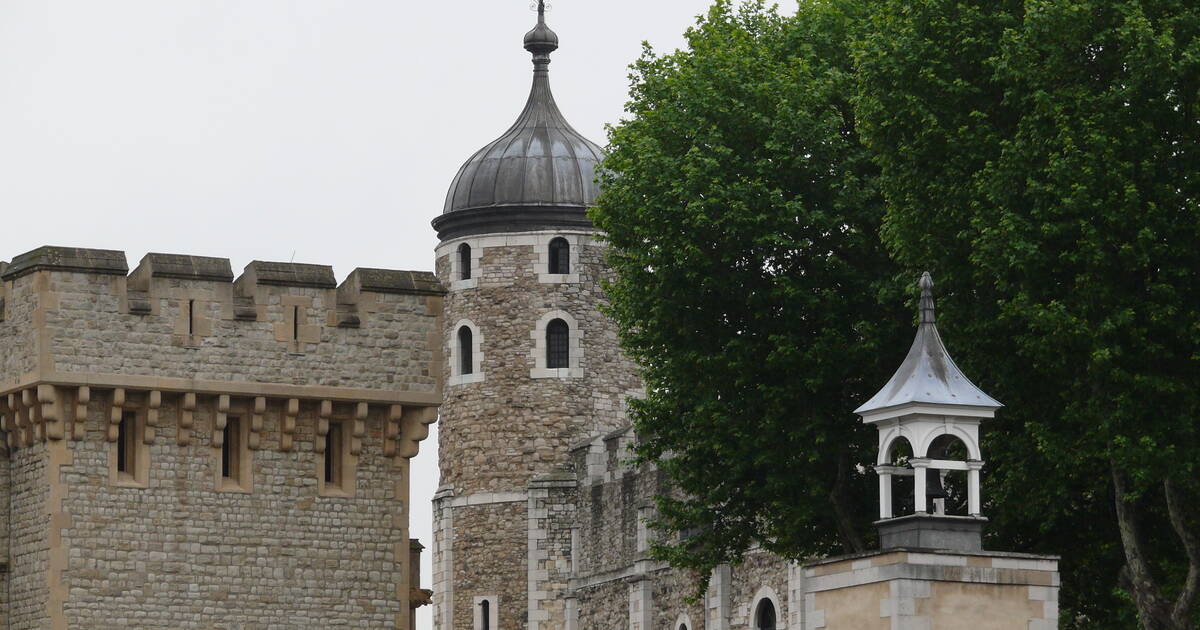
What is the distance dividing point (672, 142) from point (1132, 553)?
1033cm

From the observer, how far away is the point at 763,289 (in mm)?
40406

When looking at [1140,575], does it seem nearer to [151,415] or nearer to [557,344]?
[151,415]

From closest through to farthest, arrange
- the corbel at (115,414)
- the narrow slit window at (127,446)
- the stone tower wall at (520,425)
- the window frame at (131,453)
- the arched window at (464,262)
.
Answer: the corbel at (115,414) → the window frame at (131,453) → the narrow slit window at (127,446) → the stone tower wall at (520,425) → the arched window at (464,262)

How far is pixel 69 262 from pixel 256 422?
3.12m

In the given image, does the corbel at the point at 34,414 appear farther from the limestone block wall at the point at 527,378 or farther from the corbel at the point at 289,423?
the limestone block wall at the point at 527,378

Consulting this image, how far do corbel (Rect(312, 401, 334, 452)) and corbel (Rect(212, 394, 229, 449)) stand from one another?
4.19 feet

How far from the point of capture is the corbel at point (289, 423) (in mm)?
37375

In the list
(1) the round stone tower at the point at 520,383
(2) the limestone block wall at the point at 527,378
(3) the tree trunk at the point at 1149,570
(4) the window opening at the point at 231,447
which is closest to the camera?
(3) the tree trunk at the point at 1149,570

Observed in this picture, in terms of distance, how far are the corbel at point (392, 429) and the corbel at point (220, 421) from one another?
2.22m

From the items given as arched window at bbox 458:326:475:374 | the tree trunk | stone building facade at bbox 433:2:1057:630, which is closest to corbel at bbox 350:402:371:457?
the tree trunk

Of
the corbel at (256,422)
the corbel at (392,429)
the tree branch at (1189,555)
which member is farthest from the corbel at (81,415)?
the tree branch at (1189,555)

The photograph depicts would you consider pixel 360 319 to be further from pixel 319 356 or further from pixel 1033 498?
pixel 1033 498

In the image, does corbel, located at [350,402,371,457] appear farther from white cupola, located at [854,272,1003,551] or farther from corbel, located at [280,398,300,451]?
white cupola, located at [854,272,1003,551]

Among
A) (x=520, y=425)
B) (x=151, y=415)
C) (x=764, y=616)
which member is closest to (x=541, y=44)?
(x=520, y=425)
